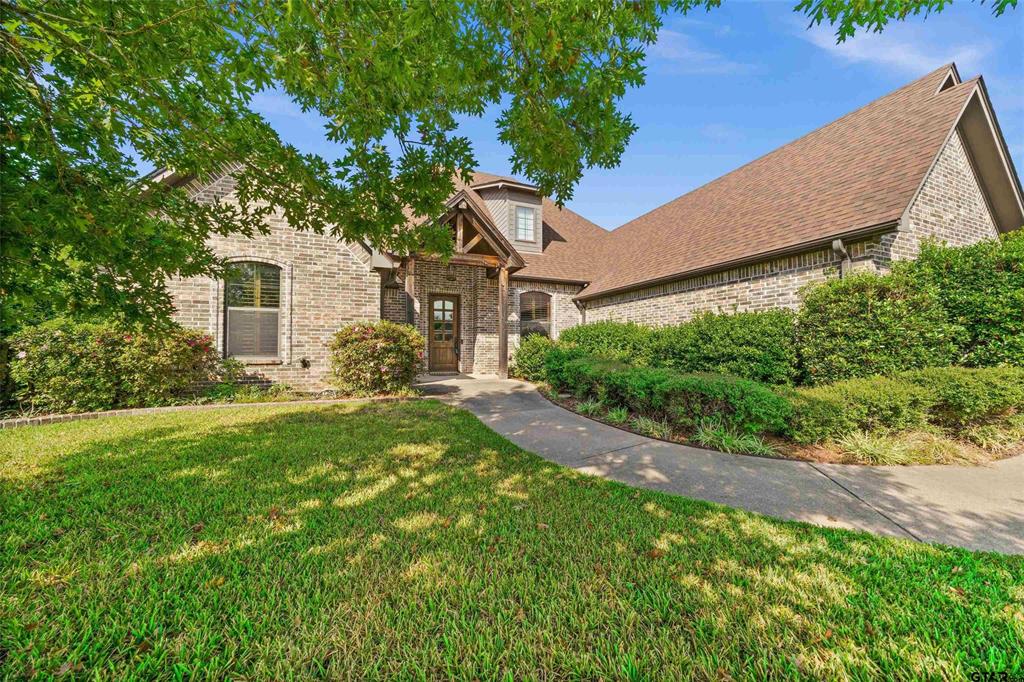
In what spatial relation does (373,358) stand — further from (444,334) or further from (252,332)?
(444,334)

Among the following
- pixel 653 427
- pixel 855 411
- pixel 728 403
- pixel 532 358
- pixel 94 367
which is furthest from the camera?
pixel 532 358

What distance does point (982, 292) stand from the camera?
6.65m

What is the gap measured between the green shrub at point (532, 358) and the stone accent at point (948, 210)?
782 centimetres

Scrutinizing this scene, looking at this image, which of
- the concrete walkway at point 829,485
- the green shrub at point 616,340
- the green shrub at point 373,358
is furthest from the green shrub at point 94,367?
the green shrub at point 616,340

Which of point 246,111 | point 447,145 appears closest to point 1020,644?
point 447,145

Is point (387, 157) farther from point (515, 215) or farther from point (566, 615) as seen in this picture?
point (515, 215)

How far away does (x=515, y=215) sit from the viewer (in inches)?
625

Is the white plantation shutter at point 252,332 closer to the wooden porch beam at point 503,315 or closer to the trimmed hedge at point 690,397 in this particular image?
the wooden porch beam at point 503,315

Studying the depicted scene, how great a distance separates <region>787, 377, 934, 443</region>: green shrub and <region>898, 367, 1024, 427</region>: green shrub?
36 cm

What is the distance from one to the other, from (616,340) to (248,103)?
1010cm

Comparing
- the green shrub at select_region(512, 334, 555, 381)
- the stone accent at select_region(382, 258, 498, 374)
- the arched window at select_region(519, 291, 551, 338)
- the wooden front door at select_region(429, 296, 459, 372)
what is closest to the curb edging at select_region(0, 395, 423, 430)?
the green shrub at select_region(512, 334, 555, 381)

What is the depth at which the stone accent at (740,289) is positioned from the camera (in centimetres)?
783

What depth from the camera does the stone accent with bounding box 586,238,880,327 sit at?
7.83 metres

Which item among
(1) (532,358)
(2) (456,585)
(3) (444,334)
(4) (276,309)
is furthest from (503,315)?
(2) (456,585)
